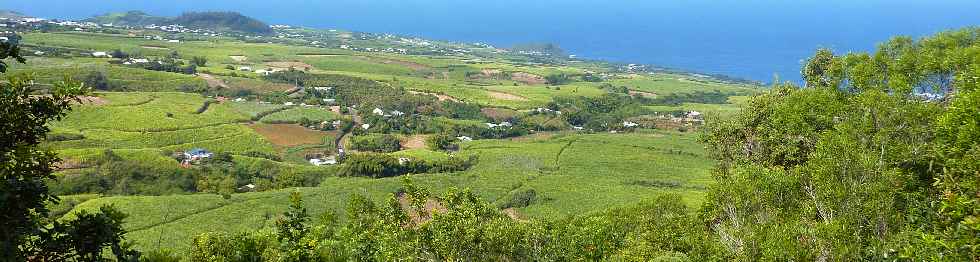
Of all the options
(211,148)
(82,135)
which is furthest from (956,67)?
(82,135)

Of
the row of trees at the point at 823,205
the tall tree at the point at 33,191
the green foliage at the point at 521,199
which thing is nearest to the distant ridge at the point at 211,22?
the green foliage at the point at 521,199

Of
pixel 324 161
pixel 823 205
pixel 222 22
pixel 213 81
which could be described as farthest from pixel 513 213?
pixel 222 22

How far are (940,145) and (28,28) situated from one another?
13316 centimetres

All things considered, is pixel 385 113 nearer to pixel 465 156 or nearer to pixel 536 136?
pixel 536 136

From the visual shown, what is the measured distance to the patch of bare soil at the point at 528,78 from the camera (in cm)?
11031

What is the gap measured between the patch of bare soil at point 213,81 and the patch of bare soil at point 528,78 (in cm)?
4633

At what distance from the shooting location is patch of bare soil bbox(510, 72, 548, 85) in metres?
110

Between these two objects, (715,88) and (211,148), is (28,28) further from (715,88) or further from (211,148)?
(715,88)

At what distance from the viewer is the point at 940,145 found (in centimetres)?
1255

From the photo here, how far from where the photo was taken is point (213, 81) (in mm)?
85250

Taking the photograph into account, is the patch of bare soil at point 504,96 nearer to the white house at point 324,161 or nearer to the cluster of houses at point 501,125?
the cluster of houses at point 501,125

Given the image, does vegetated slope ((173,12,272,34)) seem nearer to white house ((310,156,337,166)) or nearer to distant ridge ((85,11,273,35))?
distant ridge ((85,11,273,35))

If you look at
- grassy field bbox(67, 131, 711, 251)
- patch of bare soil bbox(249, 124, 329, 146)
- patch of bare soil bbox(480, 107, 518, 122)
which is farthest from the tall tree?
patch of bare soil bbox(480, 107, 518, 122)

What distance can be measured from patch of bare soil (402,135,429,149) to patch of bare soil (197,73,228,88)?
28996 mm
